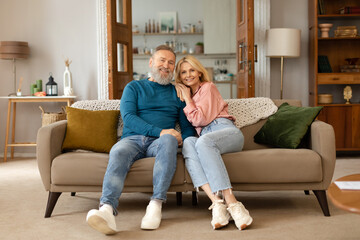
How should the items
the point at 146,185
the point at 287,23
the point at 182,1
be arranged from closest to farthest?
the point at 146,185
the point at 287,23
the point at 182,1

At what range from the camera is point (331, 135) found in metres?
2.91

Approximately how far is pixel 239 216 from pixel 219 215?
114 mm

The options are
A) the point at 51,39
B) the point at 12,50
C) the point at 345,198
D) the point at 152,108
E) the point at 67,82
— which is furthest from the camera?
the point at 51,39

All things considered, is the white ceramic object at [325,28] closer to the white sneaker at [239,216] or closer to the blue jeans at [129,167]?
the blue jeans at [129,167]

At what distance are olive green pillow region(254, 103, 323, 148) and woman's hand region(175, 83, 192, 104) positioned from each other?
0.60 m

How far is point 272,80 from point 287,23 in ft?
2.51

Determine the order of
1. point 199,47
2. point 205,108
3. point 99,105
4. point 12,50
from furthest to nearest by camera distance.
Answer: point 199,47 → point 12,50 → point 99,105 → point 205,108

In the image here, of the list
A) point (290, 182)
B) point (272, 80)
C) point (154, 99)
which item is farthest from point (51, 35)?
point (290, 182)

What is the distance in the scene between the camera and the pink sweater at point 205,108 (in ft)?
10.2

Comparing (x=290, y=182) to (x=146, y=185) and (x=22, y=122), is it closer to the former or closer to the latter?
(x=146, y=185)

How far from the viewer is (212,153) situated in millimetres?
2744

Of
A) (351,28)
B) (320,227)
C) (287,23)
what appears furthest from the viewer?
(287,23)

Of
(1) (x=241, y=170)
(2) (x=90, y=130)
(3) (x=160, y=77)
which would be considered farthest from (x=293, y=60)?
(2) (x=90, y=130)

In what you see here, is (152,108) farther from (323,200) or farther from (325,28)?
(325,28)
